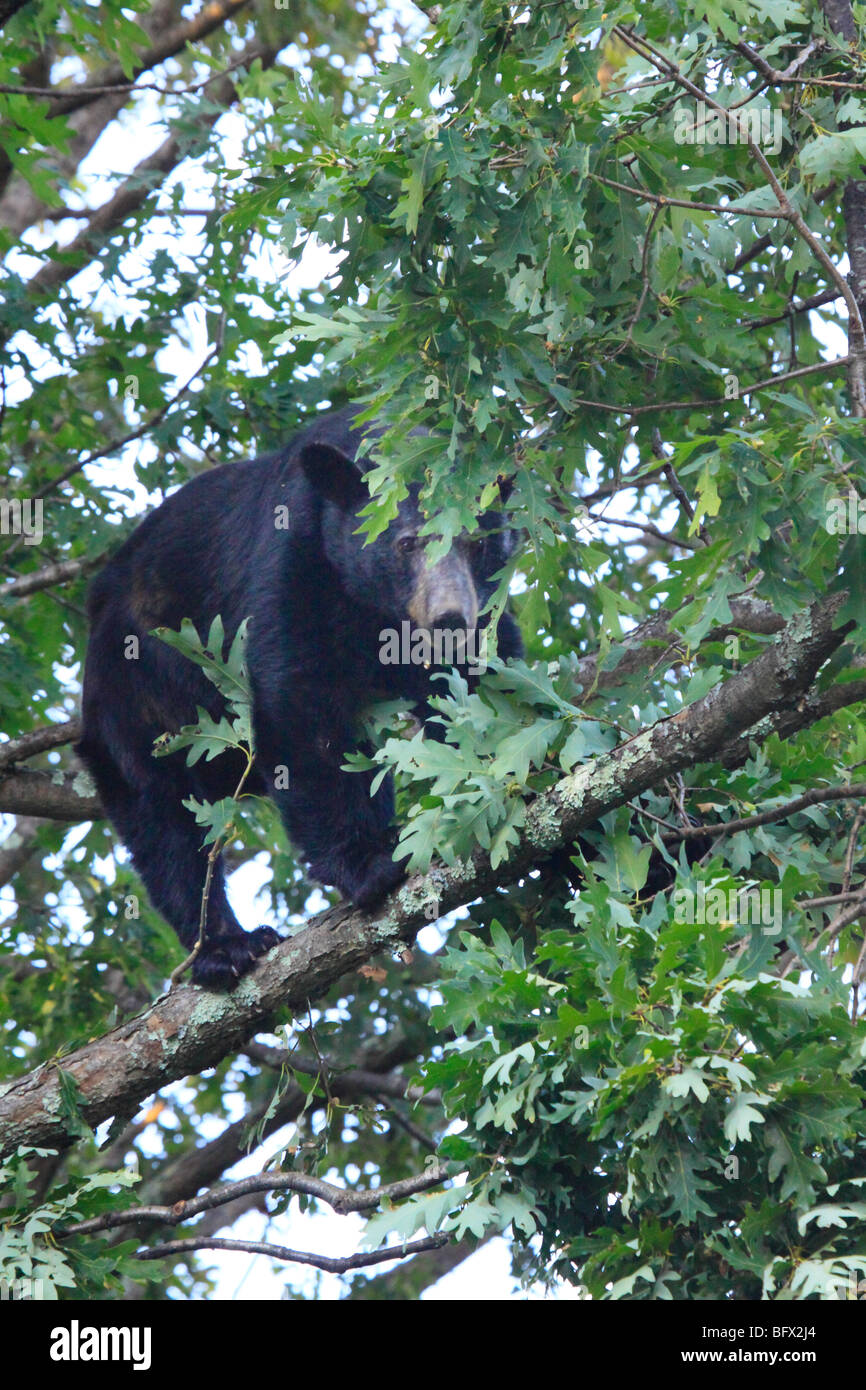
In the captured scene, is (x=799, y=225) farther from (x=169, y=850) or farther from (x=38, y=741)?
(x=38, y=741)

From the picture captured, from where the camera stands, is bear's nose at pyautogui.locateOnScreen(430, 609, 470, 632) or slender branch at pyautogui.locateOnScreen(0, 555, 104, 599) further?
slender branch at pyautogui.locateOnScreen(0, 555, 104, 599)

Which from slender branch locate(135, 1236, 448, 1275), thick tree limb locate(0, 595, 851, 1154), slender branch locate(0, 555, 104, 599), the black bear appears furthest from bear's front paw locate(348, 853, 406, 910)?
slender branch locate(0, 555, 104, 599)

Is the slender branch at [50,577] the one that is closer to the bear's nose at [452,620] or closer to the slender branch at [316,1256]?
the bear's nose at [452,620]

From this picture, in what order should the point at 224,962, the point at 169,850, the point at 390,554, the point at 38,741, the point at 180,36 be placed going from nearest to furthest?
1. the point at 224,962
2. the point at 169,850
3. the point at 390,554
4. the point at 38,741
5. the point at 180,36

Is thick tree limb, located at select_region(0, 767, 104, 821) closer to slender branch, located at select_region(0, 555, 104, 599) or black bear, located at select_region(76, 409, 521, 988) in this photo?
black bear, located at select_region(76, 409, 521, 988)

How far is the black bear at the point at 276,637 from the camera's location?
5.58 meters

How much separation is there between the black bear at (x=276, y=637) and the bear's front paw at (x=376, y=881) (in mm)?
221

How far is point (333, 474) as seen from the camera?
6008 mm

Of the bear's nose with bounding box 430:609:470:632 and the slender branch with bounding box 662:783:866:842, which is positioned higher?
the bear's nose with bounding box 430:609:470:632

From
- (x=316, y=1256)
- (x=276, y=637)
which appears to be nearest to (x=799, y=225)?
(x=276, y=637)

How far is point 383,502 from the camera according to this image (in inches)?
153

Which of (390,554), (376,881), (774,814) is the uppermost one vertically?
(390,554)

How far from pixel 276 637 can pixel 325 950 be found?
148cm

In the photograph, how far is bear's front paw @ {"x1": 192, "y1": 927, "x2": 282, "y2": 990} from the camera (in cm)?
486
